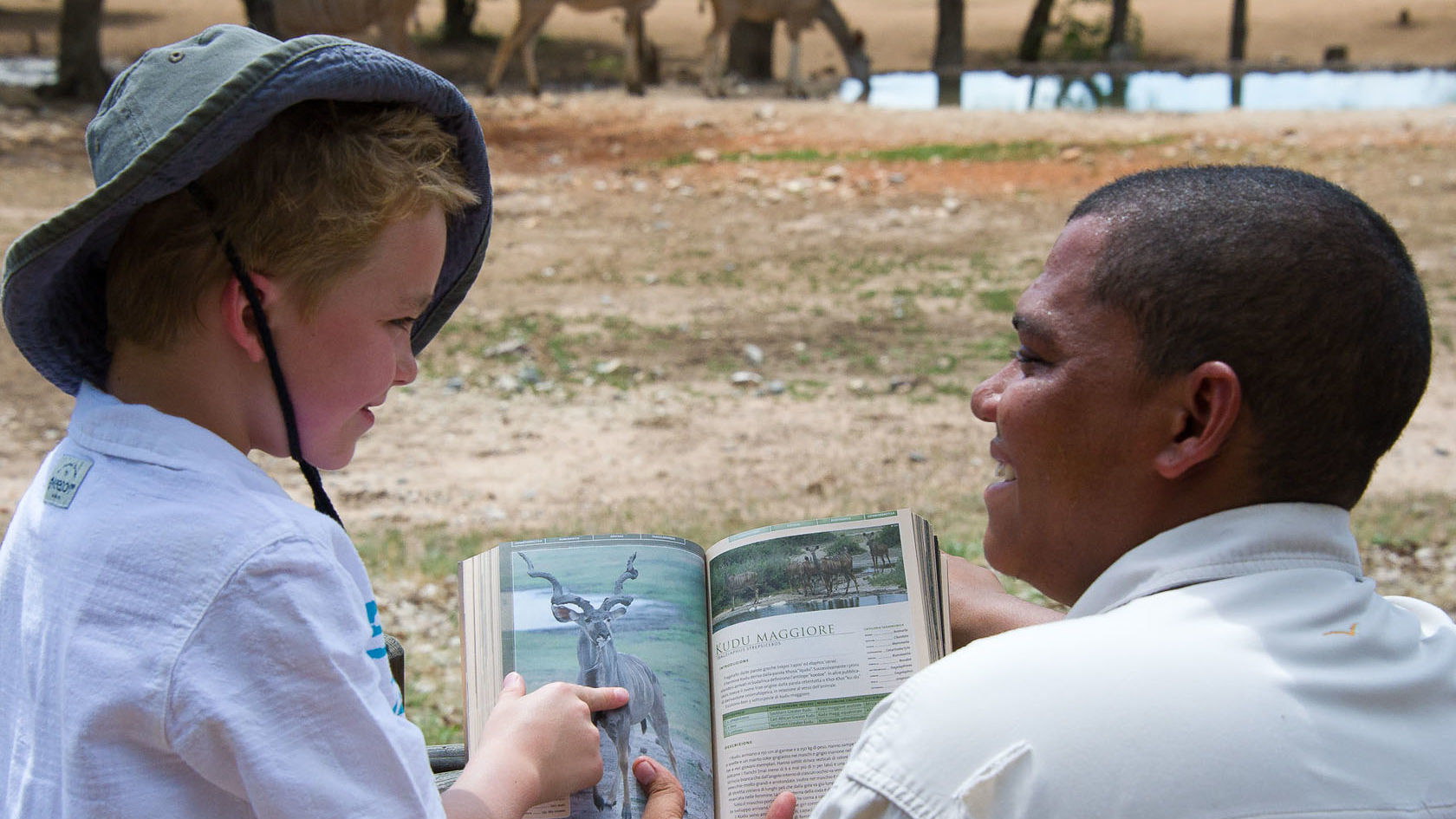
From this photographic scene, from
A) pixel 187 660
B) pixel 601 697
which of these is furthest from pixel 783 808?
pixel 187 660

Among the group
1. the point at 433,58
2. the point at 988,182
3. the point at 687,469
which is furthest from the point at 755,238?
the point at 433,58

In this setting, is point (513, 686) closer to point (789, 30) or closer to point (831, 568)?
point (831, 568)

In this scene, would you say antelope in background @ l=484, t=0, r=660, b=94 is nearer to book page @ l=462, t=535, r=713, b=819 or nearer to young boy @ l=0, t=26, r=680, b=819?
book page @ l=462, t=535, r=713, b=819

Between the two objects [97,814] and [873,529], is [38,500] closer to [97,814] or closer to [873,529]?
[97,814]

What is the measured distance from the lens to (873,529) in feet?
6.10

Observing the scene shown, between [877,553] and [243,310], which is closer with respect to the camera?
[243,310]

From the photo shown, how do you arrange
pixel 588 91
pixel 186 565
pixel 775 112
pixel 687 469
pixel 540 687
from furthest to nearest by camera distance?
pixel 588 91
pixel 775 112
pixel 687 469
pixel 540 687
pixel 186 565

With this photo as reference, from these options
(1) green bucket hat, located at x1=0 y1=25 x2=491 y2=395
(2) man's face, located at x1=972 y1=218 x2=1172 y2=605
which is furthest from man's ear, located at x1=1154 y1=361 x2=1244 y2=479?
(1) green bucket hat, located at x1=0 y1=25 x2=491 y2=395

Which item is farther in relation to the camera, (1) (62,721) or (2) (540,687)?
(2) (540,687)

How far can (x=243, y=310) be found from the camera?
141 cm

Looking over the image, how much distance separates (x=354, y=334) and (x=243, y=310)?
123 mm

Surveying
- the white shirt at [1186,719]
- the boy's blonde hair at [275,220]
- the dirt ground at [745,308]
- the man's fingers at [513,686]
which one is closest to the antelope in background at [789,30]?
the dirt ground at [745,308]

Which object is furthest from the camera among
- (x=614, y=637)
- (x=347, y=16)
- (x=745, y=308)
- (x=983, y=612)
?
(x=347, y=16)

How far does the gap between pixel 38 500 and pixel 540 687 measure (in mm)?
649
